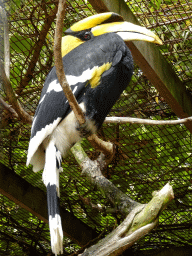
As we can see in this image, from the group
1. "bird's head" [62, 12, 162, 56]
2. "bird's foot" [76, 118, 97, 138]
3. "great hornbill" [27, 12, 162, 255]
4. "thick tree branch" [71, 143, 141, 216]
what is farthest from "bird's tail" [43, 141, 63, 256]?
"bird's head" [62, 12, 162, 56]

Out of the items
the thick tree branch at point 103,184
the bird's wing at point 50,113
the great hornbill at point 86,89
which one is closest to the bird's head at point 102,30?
the great hornbill at point 86,89

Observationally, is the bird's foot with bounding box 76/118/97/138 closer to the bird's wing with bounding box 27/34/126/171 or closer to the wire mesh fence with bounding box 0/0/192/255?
the bird's wing with bounding box 27/34/126/171

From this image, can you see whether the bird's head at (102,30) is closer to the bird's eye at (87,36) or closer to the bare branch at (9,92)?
the bird's eye at (87,36)

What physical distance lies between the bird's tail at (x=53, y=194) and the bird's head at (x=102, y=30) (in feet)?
1.58

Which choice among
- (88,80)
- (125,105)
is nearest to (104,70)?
(88,80)

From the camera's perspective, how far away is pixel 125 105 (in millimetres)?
1833

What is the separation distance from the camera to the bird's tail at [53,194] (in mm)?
1035

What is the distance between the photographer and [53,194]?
1.14 meters

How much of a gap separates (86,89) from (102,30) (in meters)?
0.31

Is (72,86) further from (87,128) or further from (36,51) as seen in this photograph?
(36,51)

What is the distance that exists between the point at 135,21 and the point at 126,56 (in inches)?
7.7

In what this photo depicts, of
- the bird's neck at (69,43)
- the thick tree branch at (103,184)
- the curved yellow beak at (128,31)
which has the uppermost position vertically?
the bird's neck at (69,43)

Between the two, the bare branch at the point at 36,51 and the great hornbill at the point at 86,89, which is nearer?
the great hornbill at the point at 86,89

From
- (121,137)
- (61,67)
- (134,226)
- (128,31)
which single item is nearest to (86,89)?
(128,31)
